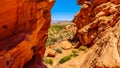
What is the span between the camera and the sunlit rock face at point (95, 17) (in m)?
44.0

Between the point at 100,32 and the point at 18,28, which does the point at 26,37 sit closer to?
the point at 18,28

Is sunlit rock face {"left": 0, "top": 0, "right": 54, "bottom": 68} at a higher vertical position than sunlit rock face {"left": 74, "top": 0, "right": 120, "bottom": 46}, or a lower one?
higher

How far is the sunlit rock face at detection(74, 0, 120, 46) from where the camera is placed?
144 ft

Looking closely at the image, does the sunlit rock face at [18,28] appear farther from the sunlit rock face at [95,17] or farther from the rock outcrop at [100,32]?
the sunlit rock face at [95,17]

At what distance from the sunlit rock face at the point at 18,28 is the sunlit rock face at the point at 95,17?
21.4m

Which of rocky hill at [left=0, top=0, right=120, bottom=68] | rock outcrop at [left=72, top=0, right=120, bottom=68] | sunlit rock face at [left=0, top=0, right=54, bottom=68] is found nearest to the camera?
sunlit rock face at [left=0, top=0, right=54, bottom=68]

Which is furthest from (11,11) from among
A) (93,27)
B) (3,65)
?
(93,27)

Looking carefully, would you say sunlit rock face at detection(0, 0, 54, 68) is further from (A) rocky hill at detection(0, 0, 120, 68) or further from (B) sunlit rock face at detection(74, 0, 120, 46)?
(B) sunlit rock face at detection(74, 0, 120, 46)

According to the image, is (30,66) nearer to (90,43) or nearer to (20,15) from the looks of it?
(20,15)

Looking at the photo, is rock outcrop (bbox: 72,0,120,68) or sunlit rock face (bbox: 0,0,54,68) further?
rock outcrop (bbox: 72,0,120,68)

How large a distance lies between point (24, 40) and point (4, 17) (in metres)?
2.15

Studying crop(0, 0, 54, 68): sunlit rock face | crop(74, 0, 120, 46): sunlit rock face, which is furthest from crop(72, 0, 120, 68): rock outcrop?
crop(0, 0, 54, 68): sunlit rock face

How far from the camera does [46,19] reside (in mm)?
23750

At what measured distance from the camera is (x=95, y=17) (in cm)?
4994
